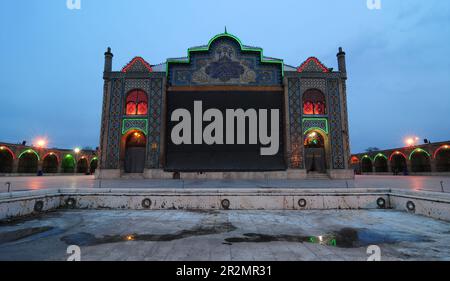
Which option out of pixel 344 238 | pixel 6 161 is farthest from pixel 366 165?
pixel 6 161

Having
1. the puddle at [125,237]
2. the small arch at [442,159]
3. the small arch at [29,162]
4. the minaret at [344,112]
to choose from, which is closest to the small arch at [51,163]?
the small arch at [29,162]

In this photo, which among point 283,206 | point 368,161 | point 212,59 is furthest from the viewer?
point 368,161

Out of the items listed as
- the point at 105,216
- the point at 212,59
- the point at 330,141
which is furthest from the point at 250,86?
the point at 105,216

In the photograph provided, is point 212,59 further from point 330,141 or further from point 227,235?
point 227,235

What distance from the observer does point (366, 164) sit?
40.5m

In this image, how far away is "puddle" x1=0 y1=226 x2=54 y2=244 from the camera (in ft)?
14.4

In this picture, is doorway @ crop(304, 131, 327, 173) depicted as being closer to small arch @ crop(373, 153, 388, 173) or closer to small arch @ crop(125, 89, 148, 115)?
small arch @ crop(125, 89, 148, 115)

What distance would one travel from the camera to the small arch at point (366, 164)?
1549 inches

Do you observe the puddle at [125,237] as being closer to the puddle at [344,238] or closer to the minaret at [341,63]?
the puddle at [344,238]

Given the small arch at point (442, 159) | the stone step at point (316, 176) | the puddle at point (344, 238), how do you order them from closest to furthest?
the puddle at point (344, 238)
the stone step at point (316, 176)
the small arch at point (442, 159)

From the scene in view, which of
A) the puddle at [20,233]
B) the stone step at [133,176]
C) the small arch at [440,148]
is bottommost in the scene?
the puddle at [20,233]

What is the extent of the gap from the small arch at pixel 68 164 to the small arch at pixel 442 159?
172 ft

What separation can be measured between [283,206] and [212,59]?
1752 centimetres

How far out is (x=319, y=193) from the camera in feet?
26.1
